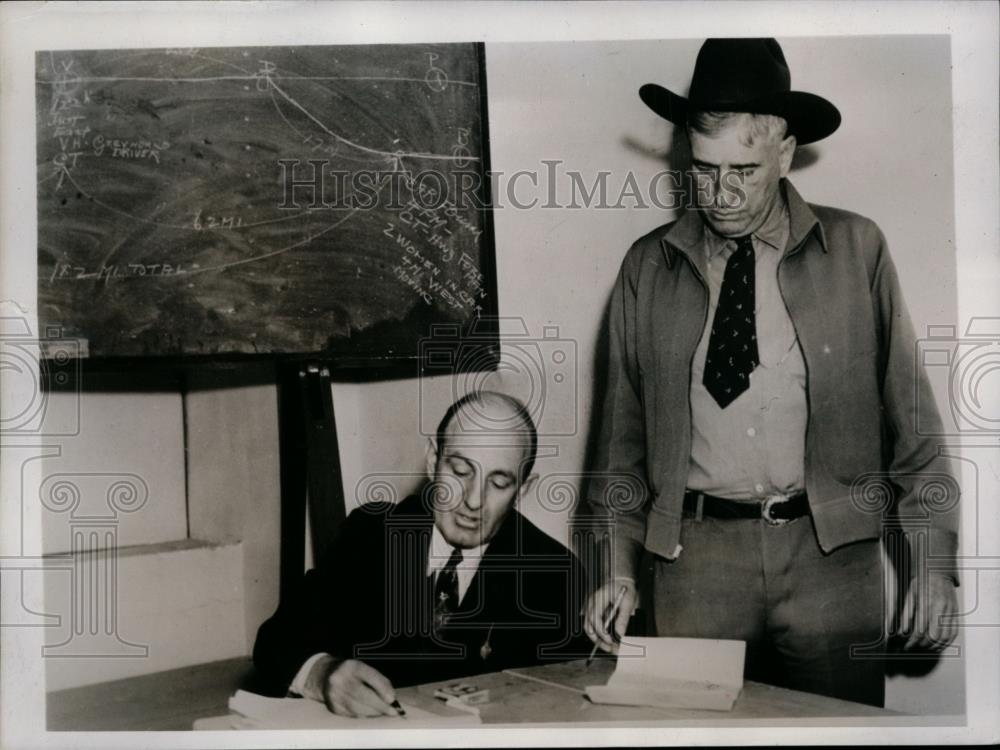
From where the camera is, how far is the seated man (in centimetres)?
228

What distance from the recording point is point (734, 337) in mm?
2268

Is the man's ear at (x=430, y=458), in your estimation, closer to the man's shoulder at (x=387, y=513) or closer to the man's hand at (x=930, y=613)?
the man's shoulder at (x=387, y=513)

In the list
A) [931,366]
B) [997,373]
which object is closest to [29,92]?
[931,366]

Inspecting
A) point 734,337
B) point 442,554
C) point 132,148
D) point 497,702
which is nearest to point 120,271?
point 132,148

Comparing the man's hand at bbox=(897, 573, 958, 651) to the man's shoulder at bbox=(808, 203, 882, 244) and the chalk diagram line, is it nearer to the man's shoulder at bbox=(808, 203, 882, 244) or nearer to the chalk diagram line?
the man's shoulder at bbox=(808, 203, 882, 244)

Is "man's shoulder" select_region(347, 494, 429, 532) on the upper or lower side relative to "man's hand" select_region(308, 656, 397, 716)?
upper

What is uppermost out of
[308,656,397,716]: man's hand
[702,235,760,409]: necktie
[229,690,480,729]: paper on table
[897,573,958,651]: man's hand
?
[702,235,760,409]: necktie

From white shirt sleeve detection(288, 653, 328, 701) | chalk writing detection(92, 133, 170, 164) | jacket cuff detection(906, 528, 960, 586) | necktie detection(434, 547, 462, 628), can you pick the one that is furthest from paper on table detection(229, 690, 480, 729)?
chalk writing detection(92, 133, 170, 164)

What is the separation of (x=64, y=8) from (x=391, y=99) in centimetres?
81

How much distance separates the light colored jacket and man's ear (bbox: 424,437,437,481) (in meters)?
0.38

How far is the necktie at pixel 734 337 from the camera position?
226 centimetres

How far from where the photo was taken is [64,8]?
7.67 ft

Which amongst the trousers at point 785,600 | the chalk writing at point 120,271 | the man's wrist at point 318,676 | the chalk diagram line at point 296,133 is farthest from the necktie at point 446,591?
the chalk writing at point 120,271

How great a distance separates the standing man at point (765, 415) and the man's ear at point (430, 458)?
377mm
